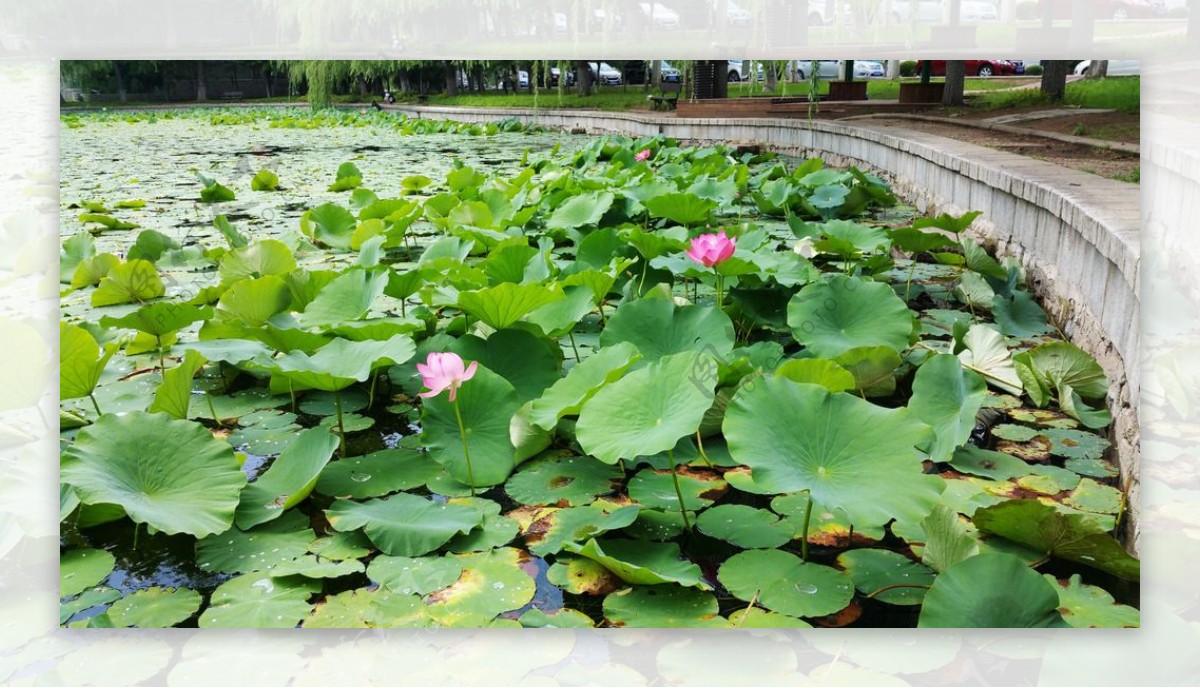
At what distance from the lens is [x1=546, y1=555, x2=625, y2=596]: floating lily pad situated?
3.57ft

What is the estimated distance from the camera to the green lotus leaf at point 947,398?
1.40 meters

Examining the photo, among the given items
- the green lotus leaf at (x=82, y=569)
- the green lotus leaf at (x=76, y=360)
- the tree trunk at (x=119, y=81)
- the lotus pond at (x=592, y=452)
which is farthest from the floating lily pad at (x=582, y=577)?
the tree trunk at (x=119, y=81)

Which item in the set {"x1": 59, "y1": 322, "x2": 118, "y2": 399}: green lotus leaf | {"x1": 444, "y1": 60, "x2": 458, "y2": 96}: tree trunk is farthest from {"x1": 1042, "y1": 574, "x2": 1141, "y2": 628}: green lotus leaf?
{"x1": 444, "y1": 60, "x2": 458, "y2": 96}: tree trunk

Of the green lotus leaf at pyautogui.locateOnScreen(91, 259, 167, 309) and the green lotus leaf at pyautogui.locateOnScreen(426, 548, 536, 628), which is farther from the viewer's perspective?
the green lotus leaf at pyautogui.locateOnScreen(91, 259, 167, 309)

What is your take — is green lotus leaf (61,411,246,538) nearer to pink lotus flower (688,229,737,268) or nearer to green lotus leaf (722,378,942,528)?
green lotus leaf (722,378,942,528)

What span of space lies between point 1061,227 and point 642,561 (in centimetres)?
155

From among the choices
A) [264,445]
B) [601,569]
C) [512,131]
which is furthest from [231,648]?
[512,131]

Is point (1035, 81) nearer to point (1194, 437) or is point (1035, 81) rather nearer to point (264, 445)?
point (1194, 437)

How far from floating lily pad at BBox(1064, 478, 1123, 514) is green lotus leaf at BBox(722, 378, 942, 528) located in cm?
40

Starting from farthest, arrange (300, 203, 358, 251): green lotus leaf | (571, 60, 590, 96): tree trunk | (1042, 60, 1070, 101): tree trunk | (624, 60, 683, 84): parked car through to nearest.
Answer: (571, 60, 590, 96): tree trunk < (624, 60, 683, 84): parked car < (1042, 60, 1070, 101): tree trunk < (300, 203, 358, 251): green lotus leaf

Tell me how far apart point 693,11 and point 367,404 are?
111 cm

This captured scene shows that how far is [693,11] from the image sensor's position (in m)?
Result: 1.91

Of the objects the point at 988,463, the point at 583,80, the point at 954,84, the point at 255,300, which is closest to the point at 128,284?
the point at 255,300

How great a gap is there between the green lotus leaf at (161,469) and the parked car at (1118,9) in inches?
61.8
